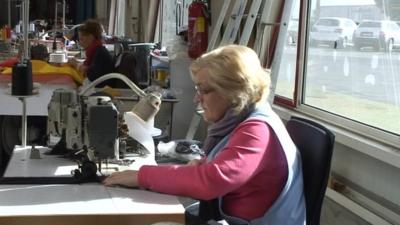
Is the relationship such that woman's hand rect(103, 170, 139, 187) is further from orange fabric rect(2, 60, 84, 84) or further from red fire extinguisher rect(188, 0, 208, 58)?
red fire extinguisher rect(188, 0, 208, 58)

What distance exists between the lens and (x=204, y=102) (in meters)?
1.61

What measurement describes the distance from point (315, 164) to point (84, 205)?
0.67 metres

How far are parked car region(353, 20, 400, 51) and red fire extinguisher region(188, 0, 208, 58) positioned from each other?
187cm

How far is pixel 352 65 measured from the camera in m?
2.59

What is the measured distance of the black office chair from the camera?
1.61 metres

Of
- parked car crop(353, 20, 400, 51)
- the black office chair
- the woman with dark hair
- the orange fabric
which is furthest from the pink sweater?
the woman with dark hair

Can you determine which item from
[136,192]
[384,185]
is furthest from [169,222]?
[384,185]

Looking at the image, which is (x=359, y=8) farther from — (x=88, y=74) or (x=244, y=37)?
(x=88, y=74)

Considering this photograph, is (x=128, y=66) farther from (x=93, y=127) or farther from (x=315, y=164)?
(x=315, y=164)

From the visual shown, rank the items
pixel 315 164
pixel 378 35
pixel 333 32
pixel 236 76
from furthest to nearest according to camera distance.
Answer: pixel 333 32, pixel 378 35, pixel 315 164, pixel 236 76

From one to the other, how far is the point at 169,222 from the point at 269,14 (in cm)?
215

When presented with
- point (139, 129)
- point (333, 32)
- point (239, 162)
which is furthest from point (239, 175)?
point (333, 32)

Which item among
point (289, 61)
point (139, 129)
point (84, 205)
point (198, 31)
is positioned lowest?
point (84, 205)

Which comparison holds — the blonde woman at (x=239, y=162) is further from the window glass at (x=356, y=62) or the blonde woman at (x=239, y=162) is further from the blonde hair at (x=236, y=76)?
the window glass at (x=356, y=62)
